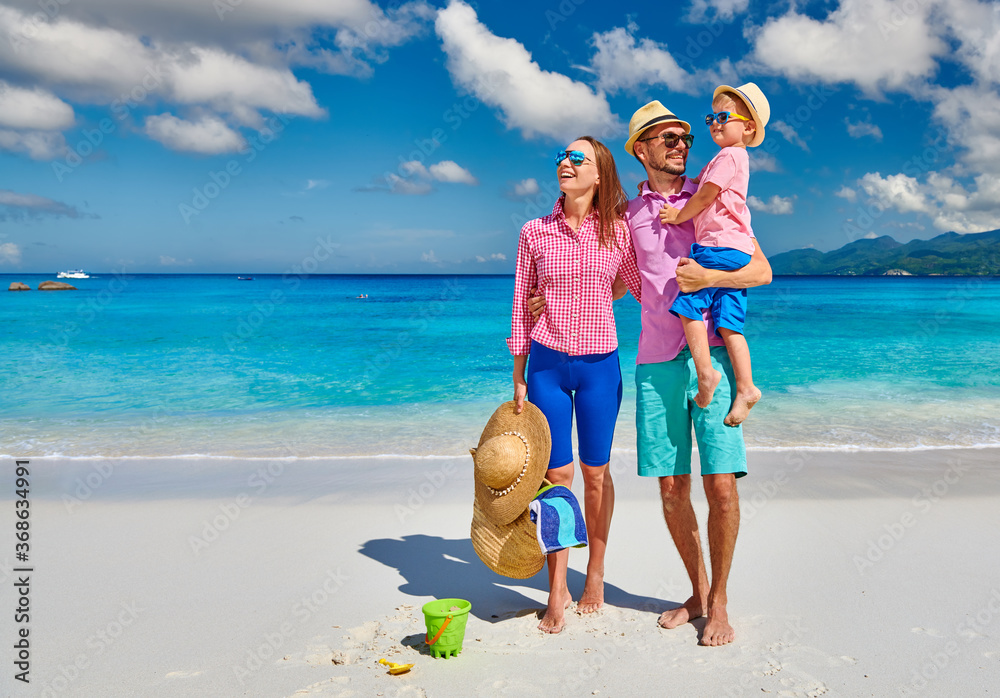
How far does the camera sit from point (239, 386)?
1141 cm

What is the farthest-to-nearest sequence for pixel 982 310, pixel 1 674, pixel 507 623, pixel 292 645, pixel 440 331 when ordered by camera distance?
pixel 982 310 → pixel 440 331 → pixel 507 623 → pixel 292 645 → pixel 1 674

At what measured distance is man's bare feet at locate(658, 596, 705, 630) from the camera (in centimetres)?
311

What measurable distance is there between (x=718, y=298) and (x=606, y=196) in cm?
78

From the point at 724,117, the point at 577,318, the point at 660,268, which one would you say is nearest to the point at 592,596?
the point at 577,318

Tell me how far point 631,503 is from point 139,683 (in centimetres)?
341

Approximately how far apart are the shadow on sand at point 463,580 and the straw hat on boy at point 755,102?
249 cm

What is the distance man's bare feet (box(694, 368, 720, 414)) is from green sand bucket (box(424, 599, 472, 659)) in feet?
4.87

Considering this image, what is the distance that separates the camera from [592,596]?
3307 mm

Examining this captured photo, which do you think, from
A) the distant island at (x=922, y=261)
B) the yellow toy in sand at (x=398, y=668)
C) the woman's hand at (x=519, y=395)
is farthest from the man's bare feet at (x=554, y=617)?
the distant island at (x=922, y=261)

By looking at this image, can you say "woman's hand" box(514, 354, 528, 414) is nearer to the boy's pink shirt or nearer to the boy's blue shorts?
the boy's blue shorts

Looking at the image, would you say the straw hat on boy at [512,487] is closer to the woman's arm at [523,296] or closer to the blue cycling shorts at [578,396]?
the blue cycling shorts at [578,396]

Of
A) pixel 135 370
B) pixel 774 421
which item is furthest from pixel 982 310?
pixel 135 370

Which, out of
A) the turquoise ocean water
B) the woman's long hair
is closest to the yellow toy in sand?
the woman's long hair

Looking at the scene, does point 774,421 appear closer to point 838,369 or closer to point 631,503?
point 631,503
